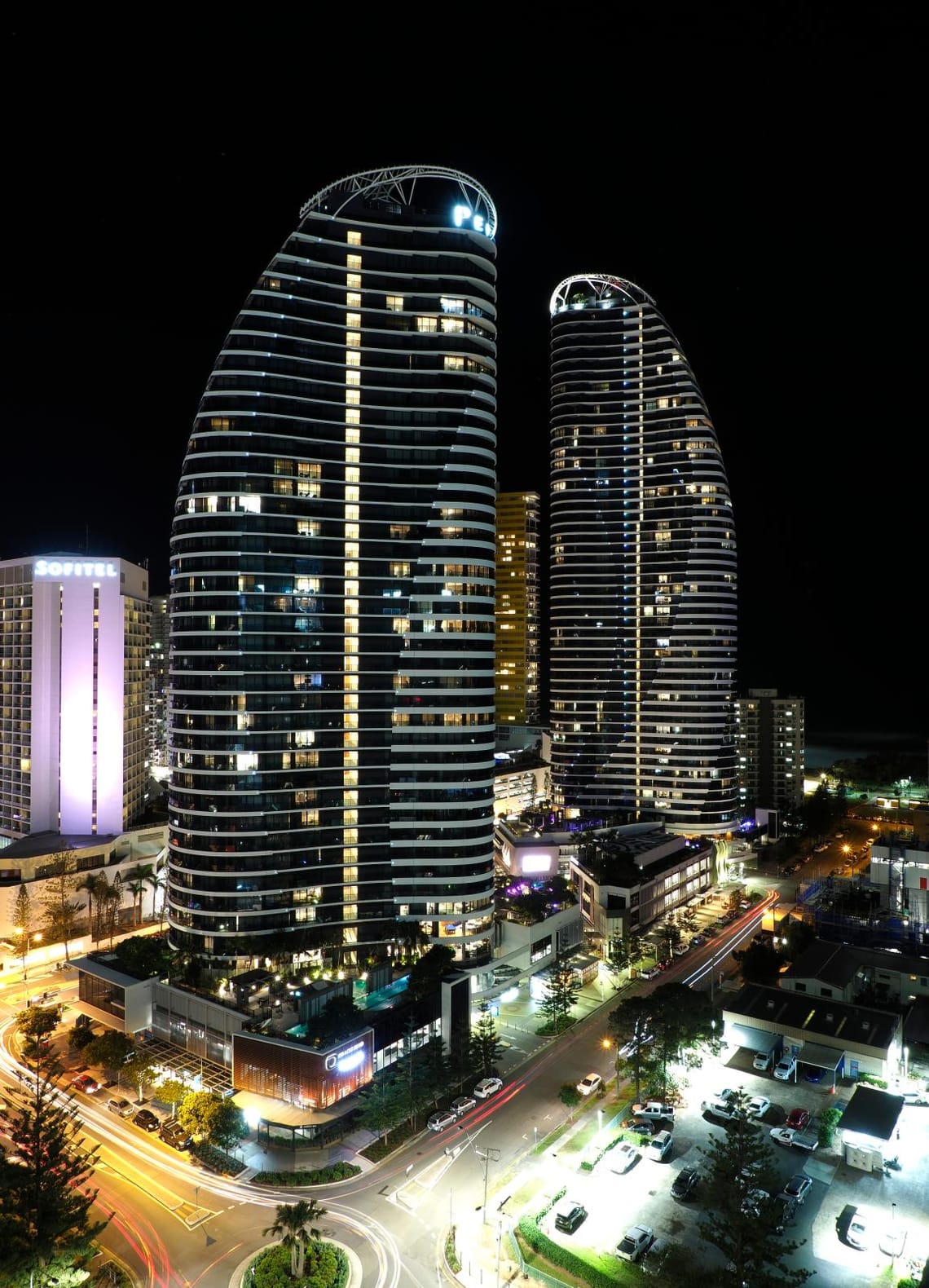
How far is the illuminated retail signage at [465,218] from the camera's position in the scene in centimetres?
8062

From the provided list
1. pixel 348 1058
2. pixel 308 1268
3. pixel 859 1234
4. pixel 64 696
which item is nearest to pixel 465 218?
pixel 64 696

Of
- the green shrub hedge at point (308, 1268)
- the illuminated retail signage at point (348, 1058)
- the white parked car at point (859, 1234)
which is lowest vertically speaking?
the white parked car at point (859, 1234)

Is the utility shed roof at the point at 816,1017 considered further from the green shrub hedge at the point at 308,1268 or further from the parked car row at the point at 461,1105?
the green shrub hedge at the point at 308,1268

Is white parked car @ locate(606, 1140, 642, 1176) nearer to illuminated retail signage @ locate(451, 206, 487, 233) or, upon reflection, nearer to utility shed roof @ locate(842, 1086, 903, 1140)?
utility shed roof @ locate(842, 1086, 903, 1140)

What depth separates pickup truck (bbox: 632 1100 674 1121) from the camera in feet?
172

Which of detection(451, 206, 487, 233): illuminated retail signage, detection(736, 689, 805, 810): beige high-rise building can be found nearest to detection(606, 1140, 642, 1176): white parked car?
detection(451, 206, 487, 233): illuminated retail signage

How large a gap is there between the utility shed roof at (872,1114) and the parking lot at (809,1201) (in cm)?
187

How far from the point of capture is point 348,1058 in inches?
2137

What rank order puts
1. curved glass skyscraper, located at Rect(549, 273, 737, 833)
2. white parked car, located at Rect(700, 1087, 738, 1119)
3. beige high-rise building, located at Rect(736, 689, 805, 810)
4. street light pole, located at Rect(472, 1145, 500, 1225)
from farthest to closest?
beige high-rise building, located at Rect(736, 689, 805, 810)
curved glass skyscraper, located at Rect(549, 273, 737, 833)
white parked car, located at Rect(700, 1087, 738, 1119)
street light pole, located at Rect(472, 1145, 500, 1225)

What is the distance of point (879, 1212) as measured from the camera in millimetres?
43656

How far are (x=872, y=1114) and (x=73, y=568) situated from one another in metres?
97.6

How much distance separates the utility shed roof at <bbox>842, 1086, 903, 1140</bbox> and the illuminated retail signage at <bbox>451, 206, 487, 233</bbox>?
8136cm

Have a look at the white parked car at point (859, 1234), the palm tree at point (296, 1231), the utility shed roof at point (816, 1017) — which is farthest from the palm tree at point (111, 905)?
the white parked car at point (859, 1234)

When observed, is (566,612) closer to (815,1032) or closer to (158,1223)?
(815,1032)
